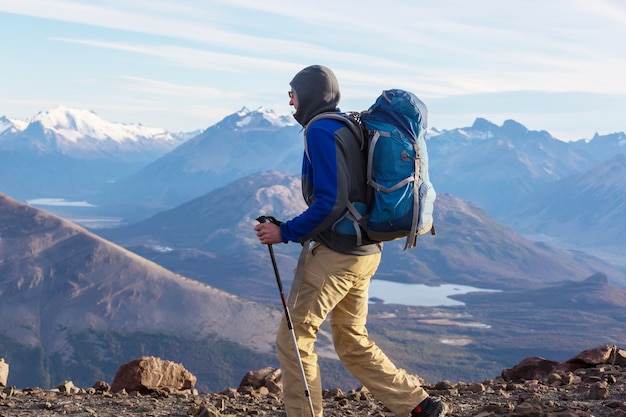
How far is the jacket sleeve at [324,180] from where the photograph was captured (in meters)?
7.81

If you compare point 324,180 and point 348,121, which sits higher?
point 348,121

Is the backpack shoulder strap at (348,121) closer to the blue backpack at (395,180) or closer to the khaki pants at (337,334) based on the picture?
the blue backpack at (395,180)

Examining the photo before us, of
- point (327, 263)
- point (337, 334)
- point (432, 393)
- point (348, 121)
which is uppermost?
point (348, 121)

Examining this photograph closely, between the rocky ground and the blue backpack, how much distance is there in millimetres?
2922

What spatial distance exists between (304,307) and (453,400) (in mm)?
3761

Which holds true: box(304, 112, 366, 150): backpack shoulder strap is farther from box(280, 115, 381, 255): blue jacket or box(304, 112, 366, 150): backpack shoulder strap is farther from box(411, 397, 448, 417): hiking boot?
box(411, 397, 448, 417): hiking boot

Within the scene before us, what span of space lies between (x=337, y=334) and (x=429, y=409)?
4.00 ft

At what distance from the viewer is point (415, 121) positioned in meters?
8.12

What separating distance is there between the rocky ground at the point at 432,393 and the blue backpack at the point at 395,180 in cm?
292

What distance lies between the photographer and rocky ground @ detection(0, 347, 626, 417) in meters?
10.0

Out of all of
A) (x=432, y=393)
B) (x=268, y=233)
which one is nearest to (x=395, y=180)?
(x=268, y=233)

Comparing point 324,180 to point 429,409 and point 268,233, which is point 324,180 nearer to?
point 268,233

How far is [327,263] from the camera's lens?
26.7 ft

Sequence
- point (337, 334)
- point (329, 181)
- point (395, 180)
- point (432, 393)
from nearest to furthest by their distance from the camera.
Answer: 1. point (329, 181)
2. point (395, 180)
3. point (337, 334)
4. point (432, 393)
